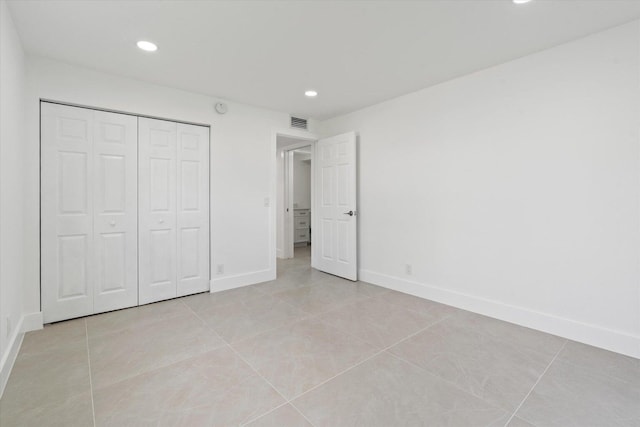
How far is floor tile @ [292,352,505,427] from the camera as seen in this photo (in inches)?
61.4

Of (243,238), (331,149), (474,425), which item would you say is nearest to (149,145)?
(243,238)

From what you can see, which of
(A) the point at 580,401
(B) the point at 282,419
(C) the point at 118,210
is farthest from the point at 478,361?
(C) the point at 118,210

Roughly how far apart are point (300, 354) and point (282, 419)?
675 mm

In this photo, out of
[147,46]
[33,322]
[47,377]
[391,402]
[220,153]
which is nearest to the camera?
[391,402]

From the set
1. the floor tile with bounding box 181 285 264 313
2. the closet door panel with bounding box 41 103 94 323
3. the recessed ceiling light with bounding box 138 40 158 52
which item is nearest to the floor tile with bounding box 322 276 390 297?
the floor tile with bounding box 181 285 264 313

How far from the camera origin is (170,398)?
1737 mm

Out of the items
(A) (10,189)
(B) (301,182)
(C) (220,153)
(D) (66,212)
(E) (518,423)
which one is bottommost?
(E) (518,423)

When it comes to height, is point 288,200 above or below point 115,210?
above

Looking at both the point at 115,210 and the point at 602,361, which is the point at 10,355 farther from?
the point at 602,361

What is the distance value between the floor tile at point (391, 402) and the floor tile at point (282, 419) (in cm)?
4

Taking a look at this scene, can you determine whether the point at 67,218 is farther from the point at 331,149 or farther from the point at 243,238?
the point at 331,149

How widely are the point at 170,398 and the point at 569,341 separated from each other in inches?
121

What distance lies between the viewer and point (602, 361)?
2.13 m

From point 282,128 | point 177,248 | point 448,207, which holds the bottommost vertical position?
point 177,248
